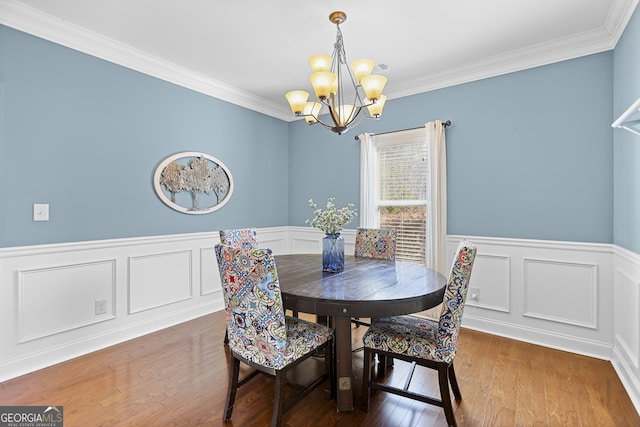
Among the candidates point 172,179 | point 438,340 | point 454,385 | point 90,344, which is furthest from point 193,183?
point 454,385

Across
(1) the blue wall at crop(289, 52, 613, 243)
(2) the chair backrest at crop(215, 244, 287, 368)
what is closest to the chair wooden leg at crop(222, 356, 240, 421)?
(2) the chair backrest at crop(215, 244, 287, 368)

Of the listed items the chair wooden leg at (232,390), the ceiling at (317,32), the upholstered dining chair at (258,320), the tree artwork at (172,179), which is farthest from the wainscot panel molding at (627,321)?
the tree artwork at (172,179)

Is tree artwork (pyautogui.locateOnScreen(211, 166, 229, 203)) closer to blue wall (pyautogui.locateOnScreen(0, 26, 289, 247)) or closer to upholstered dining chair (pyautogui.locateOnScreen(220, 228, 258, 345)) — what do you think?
blue wall (pyautogui.locateOnScreen(0, 26, 289, 247))

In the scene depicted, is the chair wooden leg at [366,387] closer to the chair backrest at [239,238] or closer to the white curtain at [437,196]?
the chair backrest at [239,238]

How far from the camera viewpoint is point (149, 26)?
266 cm

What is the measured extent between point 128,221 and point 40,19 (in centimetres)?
169

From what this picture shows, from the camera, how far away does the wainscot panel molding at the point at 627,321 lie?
2129 millimetres

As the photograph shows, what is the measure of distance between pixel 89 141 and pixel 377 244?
2696 mm

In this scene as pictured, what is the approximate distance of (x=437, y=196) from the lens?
11.5 feet

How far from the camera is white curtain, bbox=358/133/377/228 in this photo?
402 cm

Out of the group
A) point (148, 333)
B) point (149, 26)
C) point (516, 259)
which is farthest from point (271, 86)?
point (516, 259)

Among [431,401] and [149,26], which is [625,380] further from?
[149,26]

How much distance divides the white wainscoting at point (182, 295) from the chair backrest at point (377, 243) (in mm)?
864

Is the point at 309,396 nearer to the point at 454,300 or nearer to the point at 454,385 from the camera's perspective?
the point at 454,385
